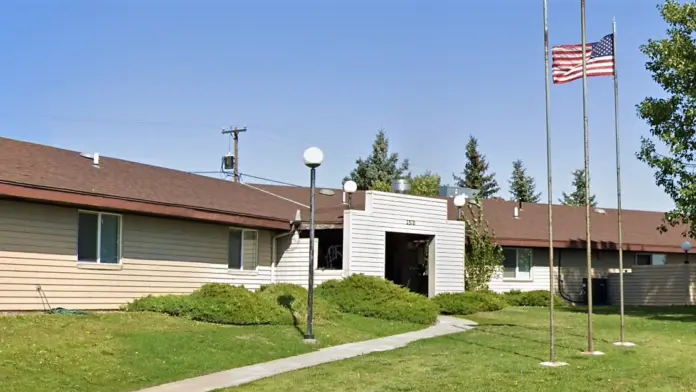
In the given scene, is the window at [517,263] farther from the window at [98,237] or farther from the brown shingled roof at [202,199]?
the window at [98,237]

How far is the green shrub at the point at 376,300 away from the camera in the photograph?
21.2 metres

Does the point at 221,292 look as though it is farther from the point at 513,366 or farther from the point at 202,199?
the point at 513,366

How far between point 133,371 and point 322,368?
121 inches

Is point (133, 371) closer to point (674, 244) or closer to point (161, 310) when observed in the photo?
point (161, 310)

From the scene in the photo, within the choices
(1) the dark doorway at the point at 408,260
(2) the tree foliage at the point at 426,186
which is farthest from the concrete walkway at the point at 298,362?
(2) the tree foliage at the point at 426,186

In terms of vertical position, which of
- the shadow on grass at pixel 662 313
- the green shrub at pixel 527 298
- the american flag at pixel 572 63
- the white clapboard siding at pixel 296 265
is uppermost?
the american flag at pixel 572 63

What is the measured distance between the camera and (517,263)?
3119 centimetres

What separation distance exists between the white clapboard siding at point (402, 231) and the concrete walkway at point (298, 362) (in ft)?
14.1

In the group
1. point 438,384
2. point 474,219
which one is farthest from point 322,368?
point 474,219

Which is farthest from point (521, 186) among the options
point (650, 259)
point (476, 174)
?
point (650, 259)

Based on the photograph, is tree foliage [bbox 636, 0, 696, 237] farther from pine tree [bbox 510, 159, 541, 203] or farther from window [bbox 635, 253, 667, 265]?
pine tree [bbox 510, 159, 541, 203]

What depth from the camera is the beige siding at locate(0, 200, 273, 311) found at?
16797mm

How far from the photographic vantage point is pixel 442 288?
1046 inches

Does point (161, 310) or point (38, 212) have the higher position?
point (38, 212)
